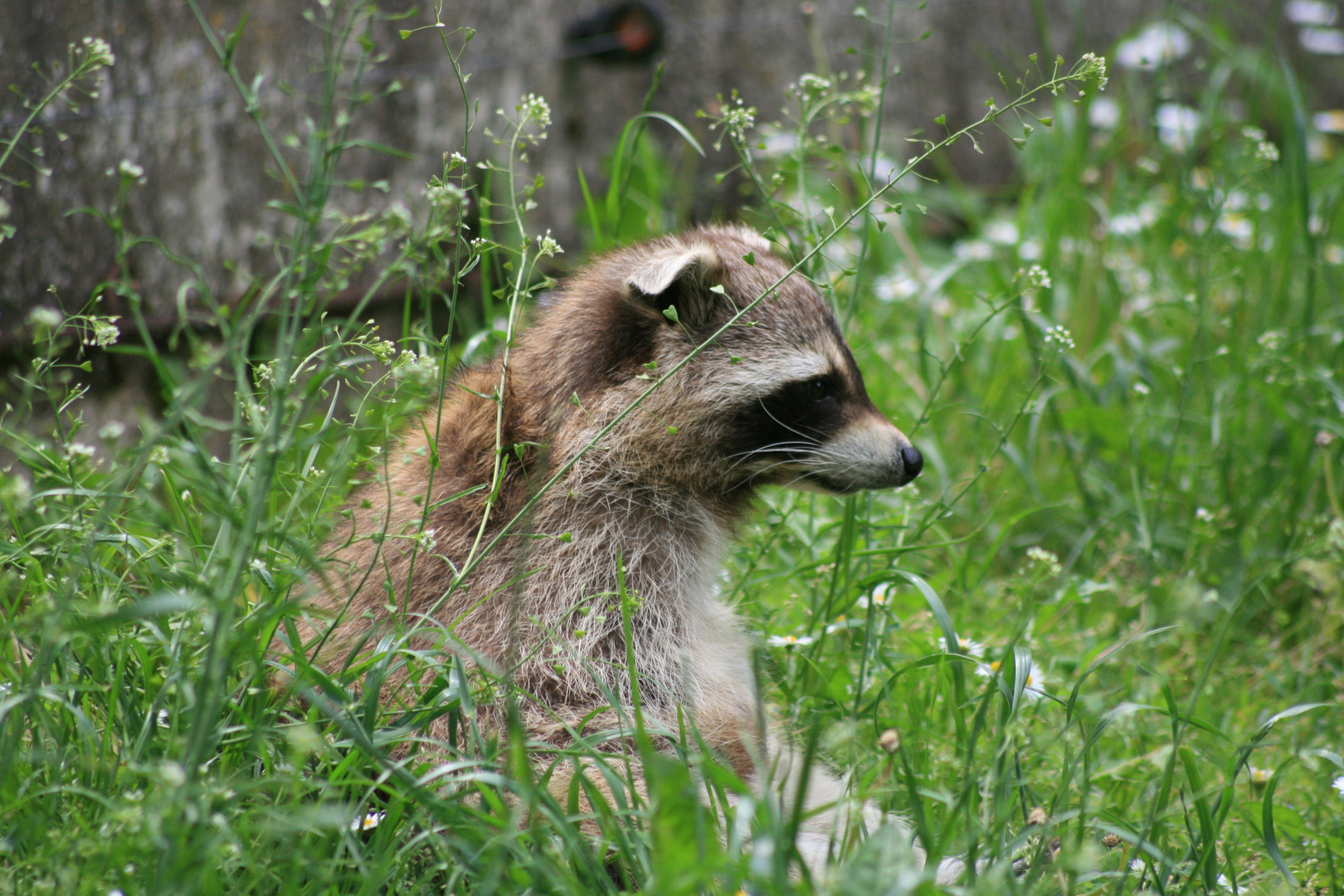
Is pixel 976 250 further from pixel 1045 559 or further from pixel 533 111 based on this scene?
pixel 533 111

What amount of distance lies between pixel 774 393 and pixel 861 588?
591 millimetres

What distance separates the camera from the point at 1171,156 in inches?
226

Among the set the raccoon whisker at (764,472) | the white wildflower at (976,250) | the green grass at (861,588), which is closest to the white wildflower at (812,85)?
the green grass at (861,588)

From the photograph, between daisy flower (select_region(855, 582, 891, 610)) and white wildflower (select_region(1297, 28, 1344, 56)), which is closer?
daisy flower (select_region(855, 582, 891, 610))

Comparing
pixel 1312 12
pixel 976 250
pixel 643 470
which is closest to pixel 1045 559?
pixel 643 470

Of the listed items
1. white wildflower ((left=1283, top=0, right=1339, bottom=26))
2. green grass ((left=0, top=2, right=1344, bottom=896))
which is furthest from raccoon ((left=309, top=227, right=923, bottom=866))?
white wildflower ((left=1283, top=0, right=1339, bottom=26))

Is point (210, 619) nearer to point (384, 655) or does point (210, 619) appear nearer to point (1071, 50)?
point (384, 655)

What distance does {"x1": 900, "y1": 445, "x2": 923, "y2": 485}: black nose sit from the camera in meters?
3.08

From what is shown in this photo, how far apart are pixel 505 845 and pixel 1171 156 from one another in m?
5.35

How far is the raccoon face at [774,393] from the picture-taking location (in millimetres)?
3004

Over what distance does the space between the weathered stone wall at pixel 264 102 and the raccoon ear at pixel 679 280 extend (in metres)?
0.72

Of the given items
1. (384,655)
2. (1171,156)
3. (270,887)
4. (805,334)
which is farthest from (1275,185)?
(270,887)

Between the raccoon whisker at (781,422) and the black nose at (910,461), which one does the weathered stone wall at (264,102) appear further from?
the black nose at (910,461)

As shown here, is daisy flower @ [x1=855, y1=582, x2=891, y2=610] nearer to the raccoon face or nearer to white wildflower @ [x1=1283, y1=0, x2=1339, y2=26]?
the raccoon face
